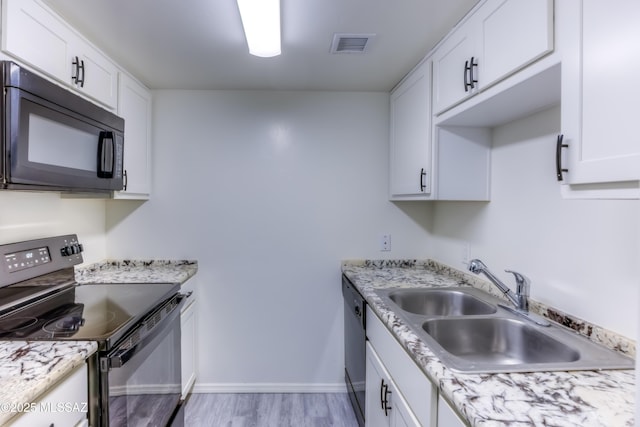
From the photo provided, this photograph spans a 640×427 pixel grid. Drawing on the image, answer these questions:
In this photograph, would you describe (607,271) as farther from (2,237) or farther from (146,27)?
(2,237)

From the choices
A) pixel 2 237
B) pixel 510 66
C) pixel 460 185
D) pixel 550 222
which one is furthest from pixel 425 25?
pixel 2 237

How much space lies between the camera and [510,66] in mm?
1168

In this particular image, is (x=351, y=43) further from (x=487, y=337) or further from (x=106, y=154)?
(x=487, y=337)

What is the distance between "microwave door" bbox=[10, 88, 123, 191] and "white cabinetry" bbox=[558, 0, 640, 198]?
168cm

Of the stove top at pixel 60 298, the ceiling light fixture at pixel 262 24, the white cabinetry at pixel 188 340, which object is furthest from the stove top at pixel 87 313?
the ceiling light fixture at pixel 262 24

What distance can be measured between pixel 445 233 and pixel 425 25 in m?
1.32

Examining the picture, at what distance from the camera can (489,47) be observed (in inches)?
50.9

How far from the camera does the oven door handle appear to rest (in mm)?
1132

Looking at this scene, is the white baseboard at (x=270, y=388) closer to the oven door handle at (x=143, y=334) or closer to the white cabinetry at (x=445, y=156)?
the oven door handle at (x=143, y=334)

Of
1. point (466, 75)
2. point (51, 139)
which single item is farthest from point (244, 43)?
point (466, 75)

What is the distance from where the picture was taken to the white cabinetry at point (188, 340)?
216 centimetres

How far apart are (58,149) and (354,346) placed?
1831 millimetres

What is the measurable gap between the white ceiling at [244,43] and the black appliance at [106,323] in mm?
1108

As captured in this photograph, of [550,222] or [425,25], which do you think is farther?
[425,25]
